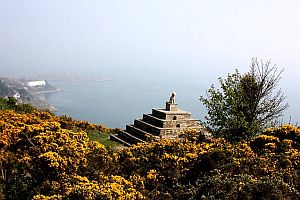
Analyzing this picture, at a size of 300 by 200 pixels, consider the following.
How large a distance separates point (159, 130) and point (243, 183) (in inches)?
521

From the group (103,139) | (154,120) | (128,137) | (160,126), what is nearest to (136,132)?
(128,137)

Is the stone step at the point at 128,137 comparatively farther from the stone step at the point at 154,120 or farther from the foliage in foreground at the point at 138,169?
the foliage in foreground at the point at 138,169

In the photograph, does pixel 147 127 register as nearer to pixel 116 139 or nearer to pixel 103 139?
pixel 116 139

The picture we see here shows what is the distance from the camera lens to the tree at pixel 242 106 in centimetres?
1841

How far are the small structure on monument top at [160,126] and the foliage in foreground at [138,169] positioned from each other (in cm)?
893

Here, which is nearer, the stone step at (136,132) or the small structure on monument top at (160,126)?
the small structure on monument top at (160,126)

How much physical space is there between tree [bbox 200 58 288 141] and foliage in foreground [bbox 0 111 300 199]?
552cm

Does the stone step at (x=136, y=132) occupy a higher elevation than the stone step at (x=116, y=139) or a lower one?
higher

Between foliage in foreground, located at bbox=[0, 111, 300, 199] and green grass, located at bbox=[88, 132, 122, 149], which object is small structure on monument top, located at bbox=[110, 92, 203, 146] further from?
foliage in foreground, located at bbox=[0, 111, 300, 199]

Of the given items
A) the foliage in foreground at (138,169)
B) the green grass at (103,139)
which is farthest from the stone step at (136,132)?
the foliage in foreground at (138,169)

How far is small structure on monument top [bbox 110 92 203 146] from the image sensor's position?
70.8 ft

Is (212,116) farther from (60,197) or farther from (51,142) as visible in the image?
(60,197)

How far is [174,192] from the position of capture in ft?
31.4

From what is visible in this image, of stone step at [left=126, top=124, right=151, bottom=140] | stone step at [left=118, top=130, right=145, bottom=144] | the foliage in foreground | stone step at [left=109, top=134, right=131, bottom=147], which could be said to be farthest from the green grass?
the foliage in foreground
